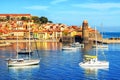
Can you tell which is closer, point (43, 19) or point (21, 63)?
point (21, 63)

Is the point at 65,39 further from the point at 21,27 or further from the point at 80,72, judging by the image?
the point at 80,72

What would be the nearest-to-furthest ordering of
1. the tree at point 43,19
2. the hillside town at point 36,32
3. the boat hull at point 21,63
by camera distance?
the boat hull at point 21,63 → the hillside town at point 36,32 → the tree at point 43,19

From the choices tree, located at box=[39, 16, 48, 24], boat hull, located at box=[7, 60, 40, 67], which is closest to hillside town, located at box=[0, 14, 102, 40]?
tree, located at box=[39, 16, 48, 24]

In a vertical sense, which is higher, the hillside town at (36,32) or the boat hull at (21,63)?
the hillside town at (36,32)

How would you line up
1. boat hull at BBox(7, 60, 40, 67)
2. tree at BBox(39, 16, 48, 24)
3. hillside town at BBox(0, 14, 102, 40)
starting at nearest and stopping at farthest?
boat hull at BBox(7, 60, 40, 67)
hillside town at BBox(0, 14, 102, 40)
tree at BBox(39, 16, 48, 24)

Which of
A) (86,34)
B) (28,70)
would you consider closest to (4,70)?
(28,70)

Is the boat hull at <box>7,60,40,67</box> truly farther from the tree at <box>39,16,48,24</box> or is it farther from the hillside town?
the tree at <box>39,16,48,24</box>

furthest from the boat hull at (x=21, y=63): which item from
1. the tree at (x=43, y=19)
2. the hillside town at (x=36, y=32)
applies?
the tree at (x=43, y=19)

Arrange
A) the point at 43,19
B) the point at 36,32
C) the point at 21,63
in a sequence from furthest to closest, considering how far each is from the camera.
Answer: the point at 43,19 → the point at 36,32 → the point at 21,63

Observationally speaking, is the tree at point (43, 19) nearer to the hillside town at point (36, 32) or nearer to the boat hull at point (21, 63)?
the hillside town at point (36, 32)

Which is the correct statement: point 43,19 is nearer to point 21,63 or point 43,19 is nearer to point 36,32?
point 36,32

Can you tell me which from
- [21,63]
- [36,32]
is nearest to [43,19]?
[36,32]

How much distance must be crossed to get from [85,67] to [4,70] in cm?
947

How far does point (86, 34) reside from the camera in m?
111
